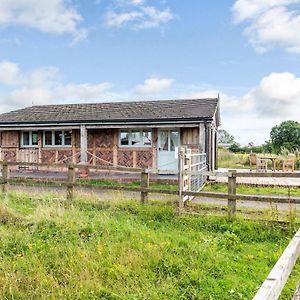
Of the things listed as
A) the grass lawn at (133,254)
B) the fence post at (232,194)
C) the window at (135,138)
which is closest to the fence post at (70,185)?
the grass lawn at (133,254)

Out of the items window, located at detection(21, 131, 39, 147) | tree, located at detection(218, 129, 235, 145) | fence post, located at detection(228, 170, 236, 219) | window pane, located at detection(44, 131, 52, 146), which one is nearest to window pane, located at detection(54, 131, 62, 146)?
window pane, located at detection(44, 131, 52, 146)

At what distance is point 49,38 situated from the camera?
62.1 ft

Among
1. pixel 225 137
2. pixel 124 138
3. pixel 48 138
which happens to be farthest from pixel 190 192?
pixel 225 137

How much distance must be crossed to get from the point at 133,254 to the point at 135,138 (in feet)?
41.3

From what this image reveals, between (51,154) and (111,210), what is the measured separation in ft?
37.6

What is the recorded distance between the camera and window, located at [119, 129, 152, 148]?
17891mm

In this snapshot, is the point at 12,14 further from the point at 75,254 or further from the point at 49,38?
the point at 75,254

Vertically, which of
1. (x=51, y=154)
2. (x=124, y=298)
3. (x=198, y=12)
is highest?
(x=198, y=12)

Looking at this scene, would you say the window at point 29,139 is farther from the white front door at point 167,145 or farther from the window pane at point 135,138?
the white front door at point 167,145

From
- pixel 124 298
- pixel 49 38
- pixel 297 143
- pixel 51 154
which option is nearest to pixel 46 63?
pixel 49 38

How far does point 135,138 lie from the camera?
18.1 meters

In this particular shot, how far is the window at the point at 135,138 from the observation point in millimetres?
17891

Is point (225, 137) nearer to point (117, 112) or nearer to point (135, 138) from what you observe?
point (117, 112)

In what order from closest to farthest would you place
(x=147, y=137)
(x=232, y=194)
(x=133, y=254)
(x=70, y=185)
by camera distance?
(x=133, y=254) < (x=232, y=194) < (x=70, y=185) < (x=147, y=137)
